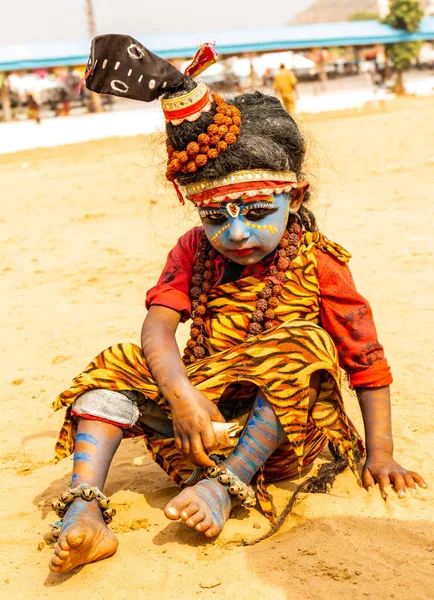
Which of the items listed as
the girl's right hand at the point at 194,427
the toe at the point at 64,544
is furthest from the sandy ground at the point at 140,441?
the girl's right hand at the point at 194,427

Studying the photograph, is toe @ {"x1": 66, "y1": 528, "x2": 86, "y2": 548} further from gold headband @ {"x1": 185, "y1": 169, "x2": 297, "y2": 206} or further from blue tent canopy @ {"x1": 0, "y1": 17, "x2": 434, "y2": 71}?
blue tent canopy @ {"x1": 0, "y1": 17, "x2": 434, "y2": 71}

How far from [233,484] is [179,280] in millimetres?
820

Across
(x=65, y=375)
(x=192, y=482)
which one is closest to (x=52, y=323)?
(x=65, y=375)

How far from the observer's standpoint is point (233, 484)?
259cm

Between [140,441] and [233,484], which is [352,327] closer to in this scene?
[233,484]

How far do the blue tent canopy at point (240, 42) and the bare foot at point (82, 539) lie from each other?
83.3 feet

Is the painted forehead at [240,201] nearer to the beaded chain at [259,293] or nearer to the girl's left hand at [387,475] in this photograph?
the beaded chain at [259,293]

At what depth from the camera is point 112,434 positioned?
2.69 m

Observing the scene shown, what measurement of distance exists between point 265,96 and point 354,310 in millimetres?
868

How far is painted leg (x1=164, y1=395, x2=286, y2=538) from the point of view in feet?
8.09

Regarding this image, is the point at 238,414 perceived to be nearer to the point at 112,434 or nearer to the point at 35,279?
the point at 112,434

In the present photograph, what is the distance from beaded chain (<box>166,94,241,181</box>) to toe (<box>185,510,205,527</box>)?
3.77 feet

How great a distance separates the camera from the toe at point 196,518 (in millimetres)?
2426

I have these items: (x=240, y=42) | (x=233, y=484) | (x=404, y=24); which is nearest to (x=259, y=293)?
(x=233, y=484)
